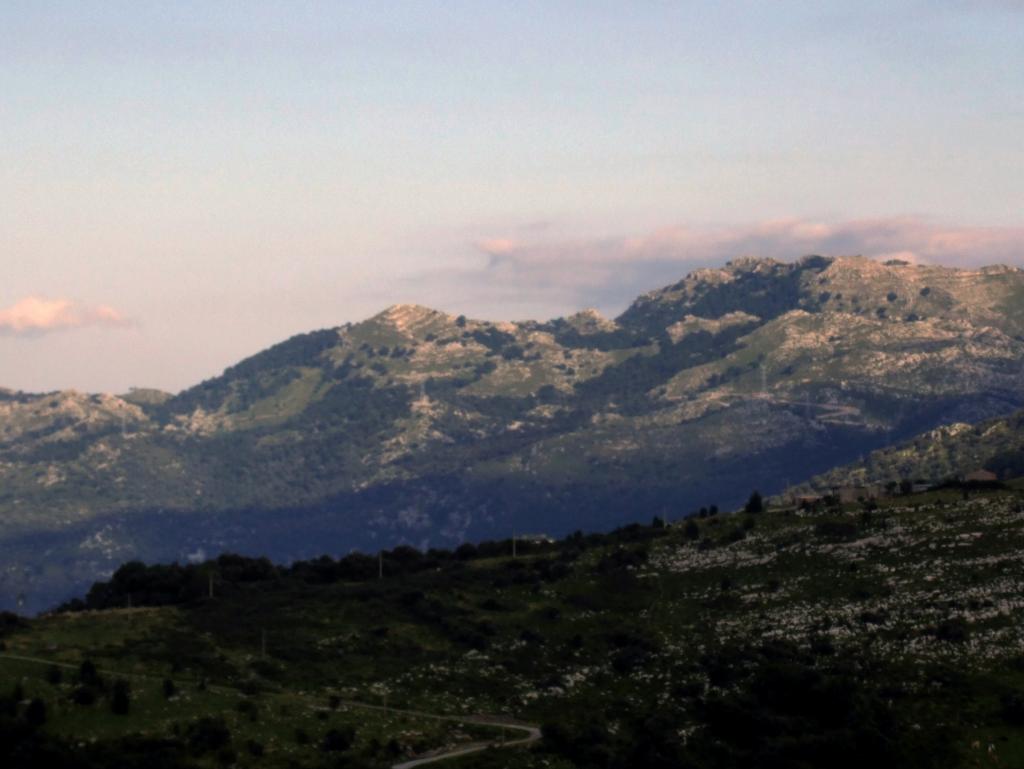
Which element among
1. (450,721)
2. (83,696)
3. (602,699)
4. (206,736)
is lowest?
(450,721)

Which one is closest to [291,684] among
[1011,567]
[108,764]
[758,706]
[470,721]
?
[470,721]

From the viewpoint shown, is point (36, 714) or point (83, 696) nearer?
point (36, 714)

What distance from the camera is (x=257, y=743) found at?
157000 millimetres

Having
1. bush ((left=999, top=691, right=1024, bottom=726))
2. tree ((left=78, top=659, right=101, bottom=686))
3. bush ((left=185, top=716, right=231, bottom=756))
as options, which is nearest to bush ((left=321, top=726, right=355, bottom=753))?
bush ((left=185, top=716, right=231, bottom=756))

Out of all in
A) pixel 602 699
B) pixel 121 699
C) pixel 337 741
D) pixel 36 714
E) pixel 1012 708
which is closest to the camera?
pixel 1012 708

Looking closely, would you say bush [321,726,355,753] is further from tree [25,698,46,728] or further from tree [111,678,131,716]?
tree [25,698,46,728]

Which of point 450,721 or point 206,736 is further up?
point 206,736

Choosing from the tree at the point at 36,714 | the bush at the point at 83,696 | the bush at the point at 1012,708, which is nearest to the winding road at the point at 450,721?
the bush at the point at 83,696

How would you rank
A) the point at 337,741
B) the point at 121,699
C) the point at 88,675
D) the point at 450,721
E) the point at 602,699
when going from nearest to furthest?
the point at 337,741 < the point at 121,699 < the point at 450,721 < the point at 88,675 < the point at 602,699

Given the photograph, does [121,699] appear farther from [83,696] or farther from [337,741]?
[337,741]

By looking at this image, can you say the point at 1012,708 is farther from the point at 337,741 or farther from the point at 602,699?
the point at 337,741

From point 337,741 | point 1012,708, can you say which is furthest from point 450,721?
point 1012,708

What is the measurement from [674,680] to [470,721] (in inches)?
858

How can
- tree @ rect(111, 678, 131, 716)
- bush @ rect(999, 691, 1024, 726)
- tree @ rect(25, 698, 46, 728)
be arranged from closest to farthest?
bush @ rect(999, 691, 1024, 726), tree @ rect(25, 698, 46, 728), tree @ rect(111, 678, 131, 716)
